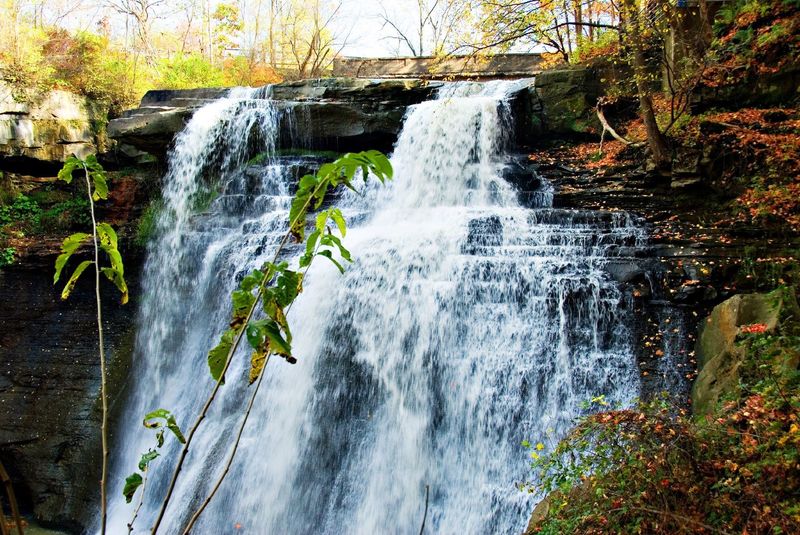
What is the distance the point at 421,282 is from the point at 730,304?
366 centimetres

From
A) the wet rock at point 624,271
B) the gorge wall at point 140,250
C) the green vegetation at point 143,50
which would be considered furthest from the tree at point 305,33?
the wet rock at point 624,271

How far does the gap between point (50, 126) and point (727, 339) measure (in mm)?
13698

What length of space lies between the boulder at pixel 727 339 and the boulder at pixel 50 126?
12.3 meters

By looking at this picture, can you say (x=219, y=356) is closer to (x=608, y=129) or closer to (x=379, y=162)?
(x=379, y=162)

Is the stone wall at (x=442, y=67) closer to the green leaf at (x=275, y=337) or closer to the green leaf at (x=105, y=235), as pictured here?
the green leaf at (x=105, y=235)

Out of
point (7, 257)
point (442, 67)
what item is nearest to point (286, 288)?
point (7, 257)

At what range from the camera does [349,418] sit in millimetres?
6355

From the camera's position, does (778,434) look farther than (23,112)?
No

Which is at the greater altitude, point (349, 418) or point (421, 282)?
point (421, 282)

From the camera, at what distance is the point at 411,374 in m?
6.52

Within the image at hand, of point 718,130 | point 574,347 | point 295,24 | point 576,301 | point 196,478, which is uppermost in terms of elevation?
point 295,24

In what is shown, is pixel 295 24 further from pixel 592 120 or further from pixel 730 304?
pixel 730 304

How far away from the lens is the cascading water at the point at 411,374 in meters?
5.74

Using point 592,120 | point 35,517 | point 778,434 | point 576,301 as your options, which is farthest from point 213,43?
point 778,434
